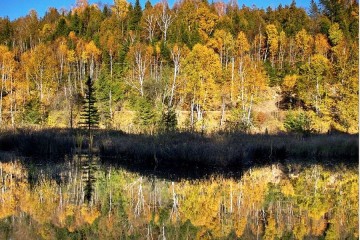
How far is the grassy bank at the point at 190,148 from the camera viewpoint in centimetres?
1461

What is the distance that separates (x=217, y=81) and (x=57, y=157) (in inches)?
1245

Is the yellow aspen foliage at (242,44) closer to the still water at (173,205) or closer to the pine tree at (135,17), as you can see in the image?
the pine tree at (135,17)

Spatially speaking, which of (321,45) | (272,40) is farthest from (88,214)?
(272,40)

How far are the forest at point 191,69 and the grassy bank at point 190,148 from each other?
204 inches

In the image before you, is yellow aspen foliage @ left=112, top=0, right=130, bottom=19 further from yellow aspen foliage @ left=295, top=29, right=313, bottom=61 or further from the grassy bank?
the grassy bank

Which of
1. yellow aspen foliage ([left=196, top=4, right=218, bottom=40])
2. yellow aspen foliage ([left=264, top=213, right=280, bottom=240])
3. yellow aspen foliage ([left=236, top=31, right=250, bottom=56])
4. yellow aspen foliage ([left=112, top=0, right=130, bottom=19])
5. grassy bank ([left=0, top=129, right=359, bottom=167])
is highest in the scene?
yellow aspen foliage ([left=112, top=0, right=130, bottom=19])

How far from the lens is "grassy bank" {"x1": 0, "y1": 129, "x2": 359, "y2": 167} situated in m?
14.6

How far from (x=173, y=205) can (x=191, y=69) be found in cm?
3504

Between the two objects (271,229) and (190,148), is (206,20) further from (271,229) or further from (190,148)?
(271,229)

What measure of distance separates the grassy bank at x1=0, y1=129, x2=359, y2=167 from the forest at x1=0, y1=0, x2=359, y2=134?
5179mm

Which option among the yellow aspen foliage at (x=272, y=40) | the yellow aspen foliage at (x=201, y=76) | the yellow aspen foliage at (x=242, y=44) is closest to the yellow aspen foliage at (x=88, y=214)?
the yellow aspen foliage at (x=201, y=76)

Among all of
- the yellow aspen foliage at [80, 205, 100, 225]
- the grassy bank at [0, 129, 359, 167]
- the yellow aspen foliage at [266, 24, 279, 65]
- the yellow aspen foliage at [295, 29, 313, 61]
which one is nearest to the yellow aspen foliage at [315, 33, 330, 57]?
the yellow aspen foliage at [295, 29, 313, 61]

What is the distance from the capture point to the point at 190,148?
14.8 meters

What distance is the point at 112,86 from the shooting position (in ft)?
149
